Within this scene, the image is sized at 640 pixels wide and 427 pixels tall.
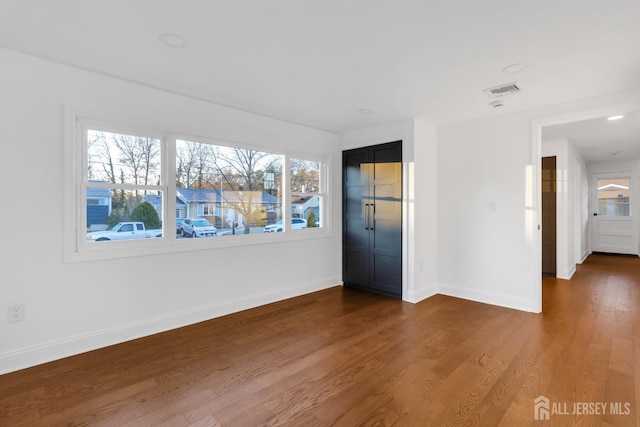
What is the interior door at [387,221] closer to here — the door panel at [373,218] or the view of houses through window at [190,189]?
the door panel at [373,218]

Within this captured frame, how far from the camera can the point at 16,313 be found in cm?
239

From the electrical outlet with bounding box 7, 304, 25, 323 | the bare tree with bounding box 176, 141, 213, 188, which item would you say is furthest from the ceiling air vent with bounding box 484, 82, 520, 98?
the electrical outlet with bounding box 7, 304, 25, 323

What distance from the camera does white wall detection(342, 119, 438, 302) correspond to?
13.2 feet

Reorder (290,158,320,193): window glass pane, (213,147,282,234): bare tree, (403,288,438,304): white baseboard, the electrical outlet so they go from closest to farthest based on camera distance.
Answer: the electrical outlet → (213,147,282,234): bare tree → (403,288,438,304): white baseboard → (290,158,320,193): window glass pane

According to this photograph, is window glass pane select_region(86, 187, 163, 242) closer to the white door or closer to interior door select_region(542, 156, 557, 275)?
interior door select_region(542, 156, 557, 275)

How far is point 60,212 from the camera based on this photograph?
101 inches

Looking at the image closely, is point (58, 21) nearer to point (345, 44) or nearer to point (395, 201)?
point (345, 44)

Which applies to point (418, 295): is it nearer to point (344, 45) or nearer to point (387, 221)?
point (387, 221)

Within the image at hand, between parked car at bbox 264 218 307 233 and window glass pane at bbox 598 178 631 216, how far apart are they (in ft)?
27.0

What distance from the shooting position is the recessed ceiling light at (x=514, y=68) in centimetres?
251

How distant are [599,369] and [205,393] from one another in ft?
9.58

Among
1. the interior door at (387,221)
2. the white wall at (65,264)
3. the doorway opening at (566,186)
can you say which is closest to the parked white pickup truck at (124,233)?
the white wall at (65,264)

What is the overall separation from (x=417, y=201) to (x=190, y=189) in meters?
2.80

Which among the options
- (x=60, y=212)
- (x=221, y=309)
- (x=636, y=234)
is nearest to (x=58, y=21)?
(x=60, y=212)
